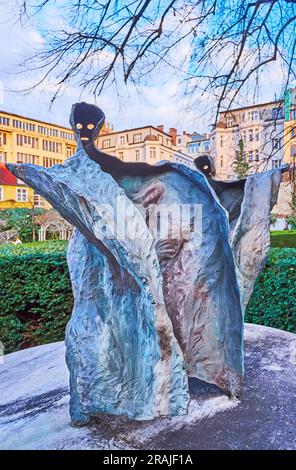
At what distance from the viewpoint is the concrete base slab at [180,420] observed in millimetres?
1445

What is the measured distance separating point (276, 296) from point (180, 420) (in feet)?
7.60

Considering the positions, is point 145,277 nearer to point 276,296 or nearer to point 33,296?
point 276,296

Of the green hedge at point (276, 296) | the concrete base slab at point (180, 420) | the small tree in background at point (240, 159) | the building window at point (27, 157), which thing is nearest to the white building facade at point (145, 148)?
the small tree in background at point (240, 159)

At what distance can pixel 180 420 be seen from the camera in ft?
5.22

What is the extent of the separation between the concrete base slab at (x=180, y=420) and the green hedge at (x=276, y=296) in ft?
4.36

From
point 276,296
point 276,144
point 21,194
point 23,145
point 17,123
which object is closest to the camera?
point 276,296

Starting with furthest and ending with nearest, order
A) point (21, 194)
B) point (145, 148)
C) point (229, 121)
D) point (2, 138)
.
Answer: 1. point (21, 194)
2. point (2, 138)
3. point (145, 148)
4. point (229, 121)

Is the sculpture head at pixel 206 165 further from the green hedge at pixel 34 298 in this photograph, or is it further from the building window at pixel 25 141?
the building window at pixel 25 141

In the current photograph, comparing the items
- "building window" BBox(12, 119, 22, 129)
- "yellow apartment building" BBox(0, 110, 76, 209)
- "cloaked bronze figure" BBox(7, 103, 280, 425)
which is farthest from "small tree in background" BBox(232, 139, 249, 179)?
"building window" BBox(12, 119, 22, 129)

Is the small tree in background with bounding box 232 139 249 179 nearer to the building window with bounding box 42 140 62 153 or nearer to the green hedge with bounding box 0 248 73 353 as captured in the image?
the green hedge with bounding box 0 248 73 353

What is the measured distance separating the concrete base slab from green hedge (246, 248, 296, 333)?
52.4 inches

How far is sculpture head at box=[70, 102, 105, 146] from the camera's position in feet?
5.72

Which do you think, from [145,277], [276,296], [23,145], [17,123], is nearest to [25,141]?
[23,145]

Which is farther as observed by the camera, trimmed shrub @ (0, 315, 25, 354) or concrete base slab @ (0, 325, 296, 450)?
trimmed shrub @ (0, 315, 25, 354)
